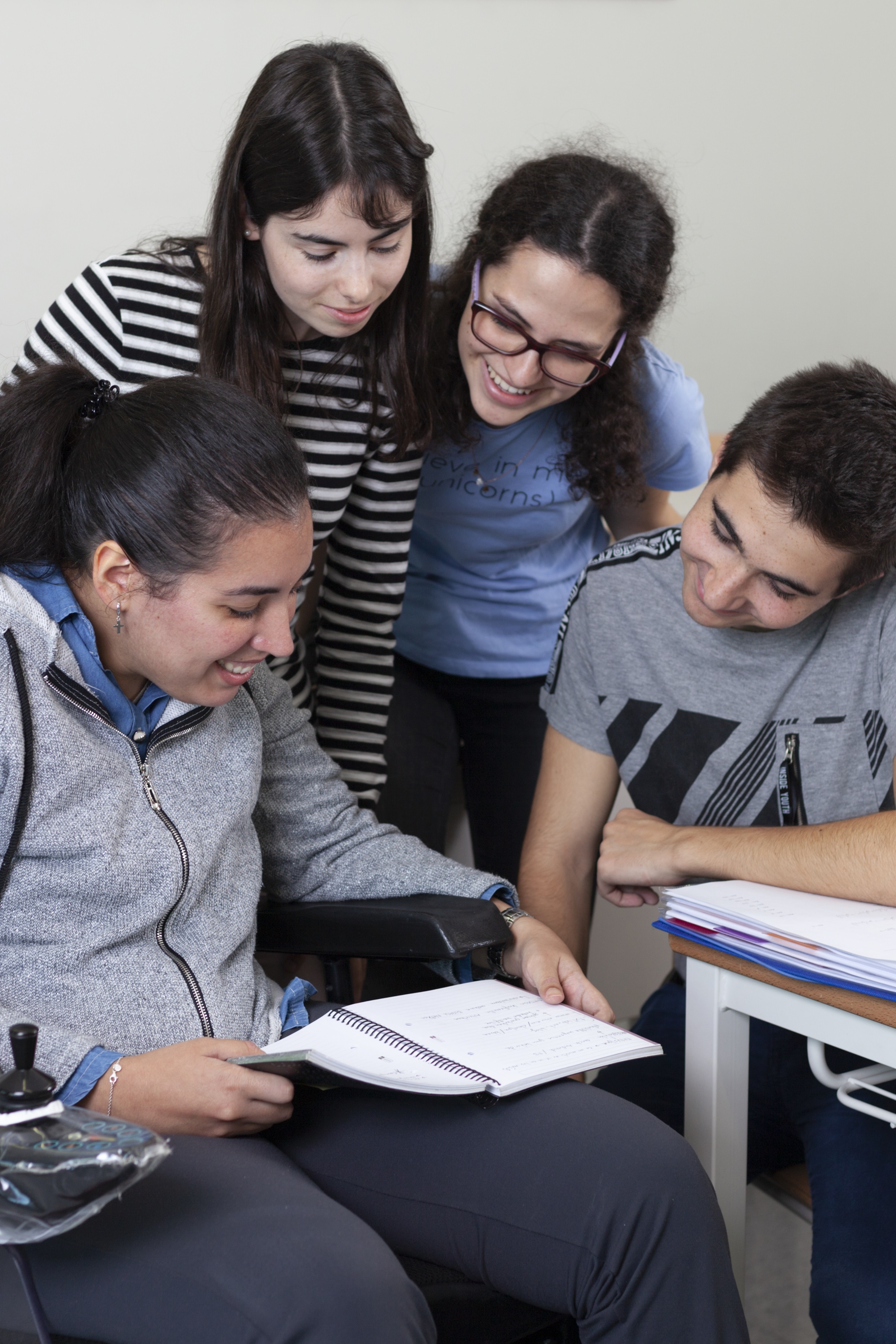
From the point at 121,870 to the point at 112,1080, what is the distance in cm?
17

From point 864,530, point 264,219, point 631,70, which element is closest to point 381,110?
point 264,219

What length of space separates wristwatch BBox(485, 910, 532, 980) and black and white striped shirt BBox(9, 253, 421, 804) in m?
0.39

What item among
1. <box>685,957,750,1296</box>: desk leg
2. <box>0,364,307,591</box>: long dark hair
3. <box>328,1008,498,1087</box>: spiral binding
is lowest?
<box>685,957,750,1296</box>: desk leg

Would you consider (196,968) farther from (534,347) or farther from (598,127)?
(598,127)

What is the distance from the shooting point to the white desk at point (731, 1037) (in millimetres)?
992

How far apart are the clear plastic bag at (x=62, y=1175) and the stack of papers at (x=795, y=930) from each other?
20.9 inches

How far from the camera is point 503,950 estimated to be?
1.26 m

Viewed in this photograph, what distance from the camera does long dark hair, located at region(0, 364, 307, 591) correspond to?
40.3 inches

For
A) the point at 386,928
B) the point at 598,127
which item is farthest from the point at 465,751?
the point at 598,127

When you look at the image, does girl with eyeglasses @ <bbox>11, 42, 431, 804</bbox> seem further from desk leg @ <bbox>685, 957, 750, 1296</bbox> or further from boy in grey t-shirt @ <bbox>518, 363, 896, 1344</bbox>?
desk leg @ <bbox>685, 957, 750, 1296</bbox>

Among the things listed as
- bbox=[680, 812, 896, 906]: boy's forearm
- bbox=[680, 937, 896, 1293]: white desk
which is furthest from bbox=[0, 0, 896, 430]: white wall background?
bbox=[680, 937, 896, 1293]: white desk

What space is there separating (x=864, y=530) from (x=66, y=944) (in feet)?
2.85

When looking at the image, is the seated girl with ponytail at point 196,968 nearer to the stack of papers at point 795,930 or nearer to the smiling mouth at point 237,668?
the smiling mouth at point 237,668

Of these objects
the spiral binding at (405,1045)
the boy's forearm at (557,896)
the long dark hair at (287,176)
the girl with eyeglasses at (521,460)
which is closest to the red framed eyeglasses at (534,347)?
the girl with eyeglasses at (521,460)
